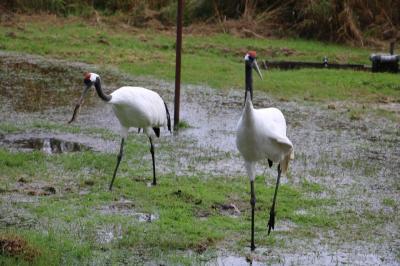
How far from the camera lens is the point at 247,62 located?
6.58m

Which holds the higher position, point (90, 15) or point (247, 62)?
point (247, 62)

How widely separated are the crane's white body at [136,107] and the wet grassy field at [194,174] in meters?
0.59

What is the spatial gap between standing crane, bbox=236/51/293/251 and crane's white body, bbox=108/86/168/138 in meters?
1.83

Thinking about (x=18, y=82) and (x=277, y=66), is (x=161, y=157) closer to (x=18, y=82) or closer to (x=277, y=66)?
(x=18, y=82)

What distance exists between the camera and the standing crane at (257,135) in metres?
6.54

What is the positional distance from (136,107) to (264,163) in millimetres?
2025

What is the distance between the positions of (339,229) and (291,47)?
12.8 metres

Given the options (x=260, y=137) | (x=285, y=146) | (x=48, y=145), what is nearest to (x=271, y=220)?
(x=285, y=146)

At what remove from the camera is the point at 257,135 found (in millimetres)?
6637

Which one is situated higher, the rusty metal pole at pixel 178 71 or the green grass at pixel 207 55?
the rusty metal pole at pixel 178 71

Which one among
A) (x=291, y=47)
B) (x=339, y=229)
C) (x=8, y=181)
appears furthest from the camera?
(x=291, y=47)

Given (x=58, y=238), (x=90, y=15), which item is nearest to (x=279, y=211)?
(x=58, y=238)

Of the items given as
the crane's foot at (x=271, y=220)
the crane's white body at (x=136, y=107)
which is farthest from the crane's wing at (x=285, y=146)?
the crane's white body at (x=136, y=107)

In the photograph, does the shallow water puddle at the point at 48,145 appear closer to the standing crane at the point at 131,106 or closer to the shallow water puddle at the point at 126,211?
the standing crane at the point at 131,106
